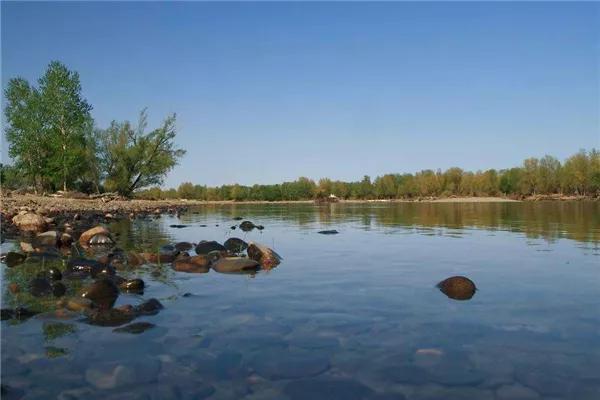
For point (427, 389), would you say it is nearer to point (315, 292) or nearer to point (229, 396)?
point (229, 396)

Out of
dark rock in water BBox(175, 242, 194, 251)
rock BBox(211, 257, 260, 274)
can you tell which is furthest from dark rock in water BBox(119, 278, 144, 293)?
dark rock in water BBox(175, 242, 194, 251)

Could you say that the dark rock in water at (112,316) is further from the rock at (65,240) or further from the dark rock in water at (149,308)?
the rock at (65,240)

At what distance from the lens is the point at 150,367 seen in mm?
5352

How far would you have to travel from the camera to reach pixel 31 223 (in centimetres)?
2216

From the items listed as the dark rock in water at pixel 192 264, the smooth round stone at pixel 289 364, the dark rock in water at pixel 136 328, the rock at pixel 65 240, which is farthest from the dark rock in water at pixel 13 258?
the smooth round stone at pixel 289 364

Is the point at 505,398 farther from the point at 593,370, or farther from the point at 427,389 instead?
the point at 593,370

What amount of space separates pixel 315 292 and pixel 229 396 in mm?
4918

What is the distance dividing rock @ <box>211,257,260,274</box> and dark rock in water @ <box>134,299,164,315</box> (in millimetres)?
3905

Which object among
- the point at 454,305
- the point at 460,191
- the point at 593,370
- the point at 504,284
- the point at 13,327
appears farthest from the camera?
the point at 460,191

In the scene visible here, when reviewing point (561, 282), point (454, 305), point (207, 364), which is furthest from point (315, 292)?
point (561, 282)

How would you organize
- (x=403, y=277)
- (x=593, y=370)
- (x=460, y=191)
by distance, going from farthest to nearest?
(x=460, y=191), (x=403, y=277), (x=593, y=370)

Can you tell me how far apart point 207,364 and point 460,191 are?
6127 inches

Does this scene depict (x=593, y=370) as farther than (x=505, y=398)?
Yes

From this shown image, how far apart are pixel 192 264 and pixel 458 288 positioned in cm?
Answer: 662
